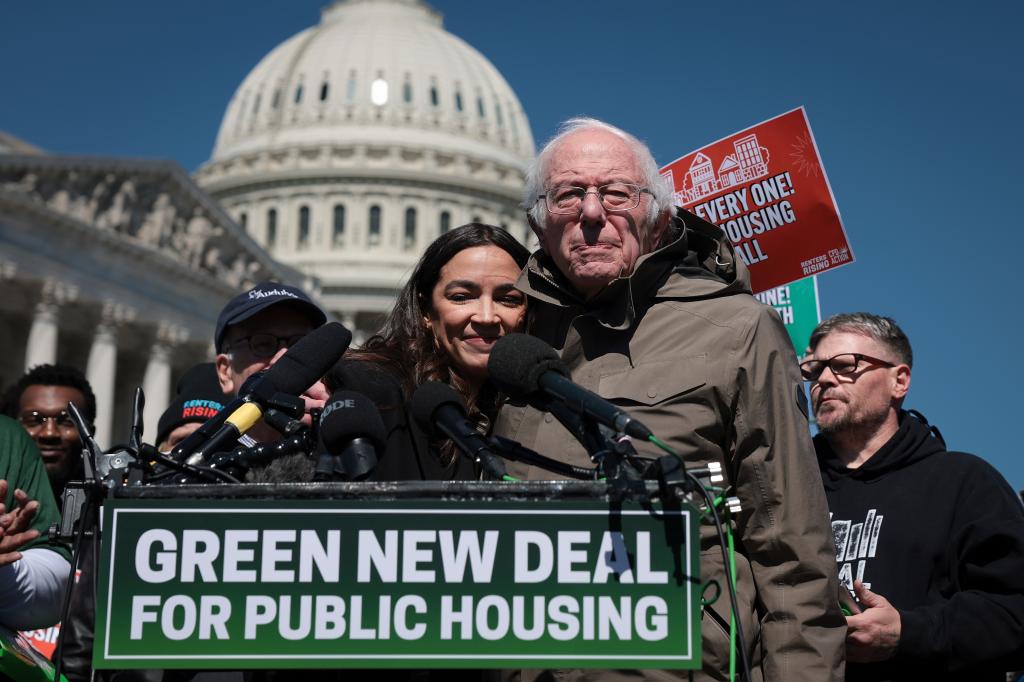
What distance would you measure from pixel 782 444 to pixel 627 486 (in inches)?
36.1

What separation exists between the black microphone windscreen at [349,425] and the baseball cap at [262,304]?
45.3 inches

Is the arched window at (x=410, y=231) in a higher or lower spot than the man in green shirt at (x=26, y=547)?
higher

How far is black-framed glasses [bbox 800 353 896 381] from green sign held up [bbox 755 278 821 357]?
2.29 metres

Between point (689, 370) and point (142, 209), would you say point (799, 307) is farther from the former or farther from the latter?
point (142, 209)

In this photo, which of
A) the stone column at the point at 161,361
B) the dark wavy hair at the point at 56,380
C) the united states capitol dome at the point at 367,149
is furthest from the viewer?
the united states capitol dome at the point at 367,149

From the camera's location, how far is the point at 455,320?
13.2ft

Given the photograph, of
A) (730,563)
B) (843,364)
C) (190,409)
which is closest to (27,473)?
(190,409)

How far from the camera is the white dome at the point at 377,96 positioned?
81.9 m

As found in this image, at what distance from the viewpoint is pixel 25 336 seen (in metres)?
44.8

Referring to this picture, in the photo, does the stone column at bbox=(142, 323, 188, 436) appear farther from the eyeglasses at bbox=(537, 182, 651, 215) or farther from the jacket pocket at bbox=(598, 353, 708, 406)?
the jacket pocket at bbox=(598, 353, 708, 406)

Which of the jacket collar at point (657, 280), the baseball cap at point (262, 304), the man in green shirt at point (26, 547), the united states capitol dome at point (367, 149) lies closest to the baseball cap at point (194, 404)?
the man in green shirt at point (26, 547)

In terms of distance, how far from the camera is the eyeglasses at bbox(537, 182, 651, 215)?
3.85 metres

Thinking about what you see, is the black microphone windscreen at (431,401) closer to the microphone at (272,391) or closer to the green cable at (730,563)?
the microphone at (272,391)

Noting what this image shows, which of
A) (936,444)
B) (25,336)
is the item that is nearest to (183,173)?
(25,336)
